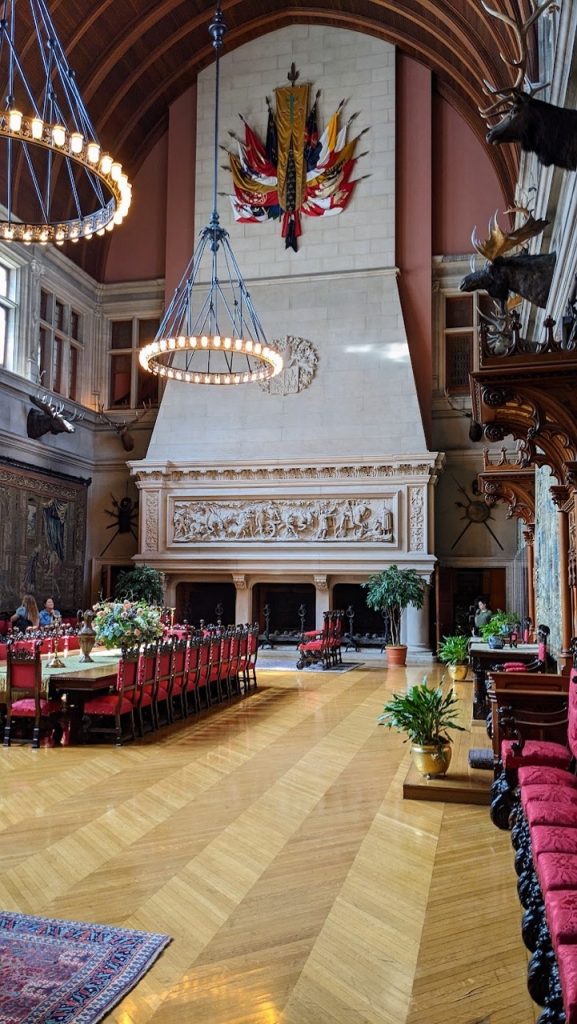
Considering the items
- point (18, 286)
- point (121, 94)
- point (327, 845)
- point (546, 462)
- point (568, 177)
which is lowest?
point (327, 845)

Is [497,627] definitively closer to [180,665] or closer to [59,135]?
[180,665]

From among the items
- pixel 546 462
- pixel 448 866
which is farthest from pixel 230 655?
pixel 448 866

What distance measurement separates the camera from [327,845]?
464cm

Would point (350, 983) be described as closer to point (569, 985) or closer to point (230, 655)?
point (569, 985)

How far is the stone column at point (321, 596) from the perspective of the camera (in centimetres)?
1625

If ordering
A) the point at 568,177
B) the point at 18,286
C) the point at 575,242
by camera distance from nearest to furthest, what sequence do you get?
the point at 575,242 < the point at 568,177 < the point at 18,286

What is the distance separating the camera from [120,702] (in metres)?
7.48

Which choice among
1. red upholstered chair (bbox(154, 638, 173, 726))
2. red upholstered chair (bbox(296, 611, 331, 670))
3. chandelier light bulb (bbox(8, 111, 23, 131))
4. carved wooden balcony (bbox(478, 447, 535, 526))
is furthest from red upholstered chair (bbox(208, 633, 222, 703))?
chandelier light bulb (bbox(8, 111, 23, 131))

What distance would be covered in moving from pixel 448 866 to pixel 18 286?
14.8m

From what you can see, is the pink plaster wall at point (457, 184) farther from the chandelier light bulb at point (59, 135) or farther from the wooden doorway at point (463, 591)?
the chandelier light bulb at point (59, 135)

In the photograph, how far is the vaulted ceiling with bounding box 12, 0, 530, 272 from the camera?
Answer: 15.4 m

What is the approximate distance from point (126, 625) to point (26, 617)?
293cm

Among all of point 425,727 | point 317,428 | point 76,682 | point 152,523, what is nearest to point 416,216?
point 317,428

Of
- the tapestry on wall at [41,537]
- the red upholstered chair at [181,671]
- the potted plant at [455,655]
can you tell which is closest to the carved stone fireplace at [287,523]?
the tapestry on wall at [41,537]
